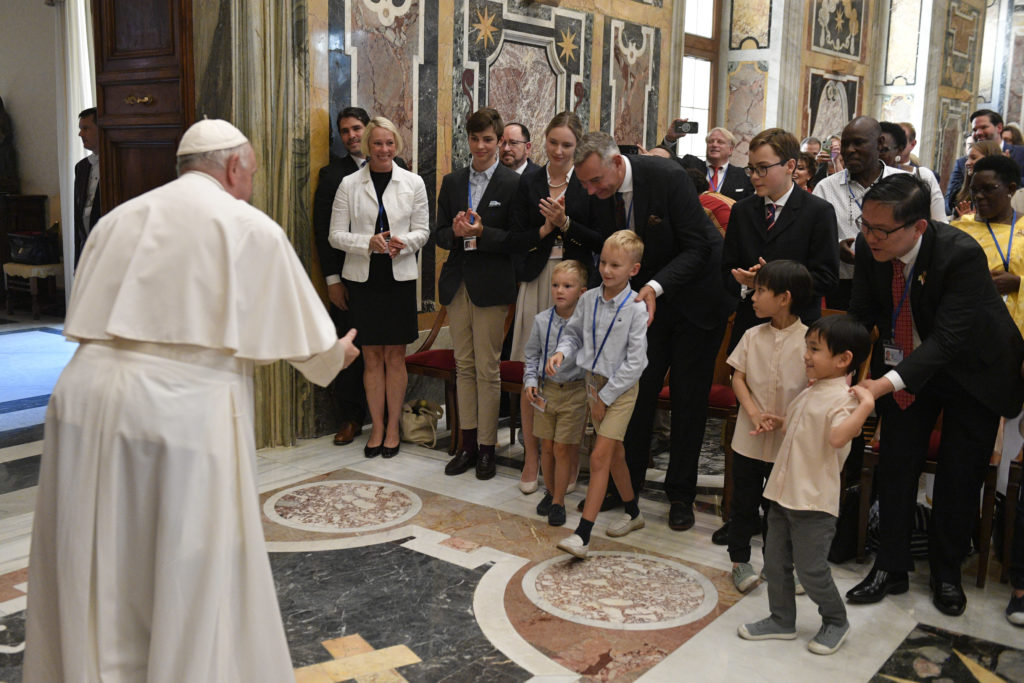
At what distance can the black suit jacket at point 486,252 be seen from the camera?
5.26m

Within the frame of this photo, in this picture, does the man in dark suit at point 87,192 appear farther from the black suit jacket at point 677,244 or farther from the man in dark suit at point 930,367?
the man in dark suit at point 930,367

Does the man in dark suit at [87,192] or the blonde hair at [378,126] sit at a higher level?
the blonde hair at [378,126]

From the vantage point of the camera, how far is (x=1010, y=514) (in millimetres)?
4102

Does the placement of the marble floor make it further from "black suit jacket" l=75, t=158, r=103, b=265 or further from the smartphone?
"black suit jacket" l=75, t=158, r=103, b=265

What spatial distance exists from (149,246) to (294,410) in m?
3.58

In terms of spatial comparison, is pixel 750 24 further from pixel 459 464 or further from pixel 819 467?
pixel 819 467

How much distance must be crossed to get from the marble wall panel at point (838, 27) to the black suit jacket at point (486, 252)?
284 inches

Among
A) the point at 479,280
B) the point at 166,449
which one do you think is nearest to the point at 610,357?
the point at 479,280

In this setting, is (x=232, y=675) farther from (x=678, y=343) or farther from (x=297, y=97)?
(x=297, y=97)

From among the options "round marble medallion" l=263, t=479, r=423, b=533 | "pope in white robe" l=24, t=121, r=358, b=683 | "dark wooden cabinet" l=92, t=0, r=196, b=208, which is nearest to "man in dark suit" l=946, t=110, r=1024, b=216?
"round marble medallion" l=263, t=479, r=423, b=533

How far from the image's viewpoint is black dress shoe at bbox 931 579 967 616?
12.1 ft

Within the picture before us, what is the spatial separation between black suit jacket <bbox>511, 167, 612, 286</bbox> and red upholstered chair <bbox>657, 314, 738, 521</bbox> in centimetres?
73

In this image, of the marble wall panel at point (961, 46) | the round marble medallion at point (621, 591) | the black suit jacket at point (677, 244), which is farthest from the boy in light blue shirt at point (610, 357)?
the marble wall panel at point (961, 46)

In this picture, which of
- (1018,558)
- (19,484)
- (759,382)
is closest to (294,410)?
(19,484)
